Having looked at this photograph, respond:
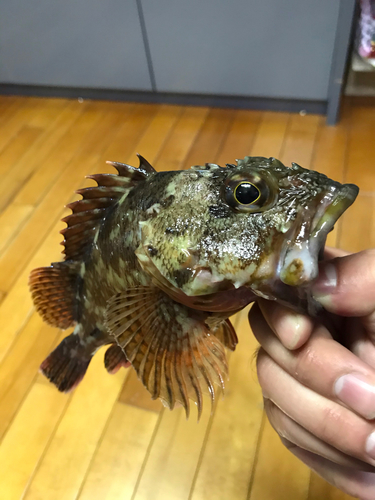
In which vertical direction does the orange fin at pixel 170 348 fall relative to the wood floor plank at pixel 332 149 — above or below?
below

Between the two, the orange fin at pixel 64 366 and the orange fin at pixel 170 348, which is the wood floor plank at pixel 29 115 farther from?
the orange fin at pixel 170 348

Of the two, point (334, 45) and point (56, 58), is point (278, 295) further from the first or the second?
point (56, 58)

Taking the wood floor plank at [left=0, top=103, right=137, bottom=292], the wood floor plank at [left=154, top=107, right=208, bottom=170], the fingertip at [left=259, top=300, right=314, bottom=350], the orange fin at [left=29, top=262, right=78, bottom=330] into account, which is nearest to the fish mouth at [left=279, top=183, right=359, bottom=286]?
the fingertip at [left=259, top=300, right=314, bottom=350]

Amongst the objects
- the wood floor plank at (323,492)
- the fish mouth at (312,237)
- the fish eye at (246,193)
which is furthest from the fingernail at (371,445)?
the wood floor plank at (323,492)

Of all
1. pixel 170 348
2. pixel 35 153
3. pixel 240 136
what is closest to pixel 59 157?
pixel 35 153

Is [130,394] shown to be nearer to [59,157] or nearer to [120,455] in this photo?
[120,455]

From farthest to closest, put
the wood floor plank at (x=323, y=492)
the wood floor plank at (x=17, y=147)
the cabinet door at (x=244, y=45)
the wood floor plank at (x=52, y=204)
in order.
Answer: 1. the wood floor plank at (x=17, y=147)
2. the cabinet door at (x=244, y=45)
3. the wood floor plank at (x=52, y=204)
4. the wood floor plank at (x=323, y=492)

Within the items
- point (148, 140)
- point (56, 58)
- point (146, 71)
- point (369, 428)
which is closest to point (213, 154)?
point (148, 140)
